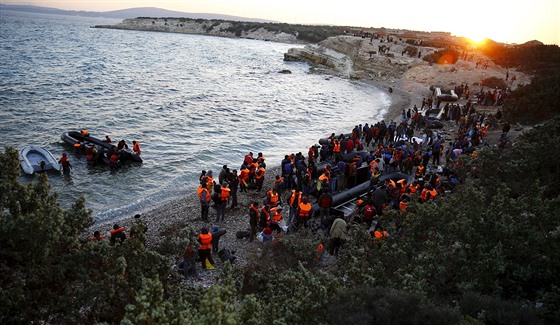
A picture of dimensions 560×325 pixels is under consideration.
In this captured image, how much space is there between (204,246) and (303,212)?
Answer: 3.80 m

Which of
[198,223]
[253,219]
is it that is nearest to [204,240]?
[253,219]

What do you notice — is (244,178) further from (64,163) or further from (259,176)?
(64,163)

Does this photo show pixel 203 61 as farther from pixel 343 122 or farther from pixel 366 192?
pixel 366 192

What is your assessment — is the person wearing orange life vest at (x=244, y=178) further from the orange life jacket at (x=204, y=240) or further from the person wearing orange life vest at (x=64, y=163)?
the person wearing orange life vest at (x=64, y=163)

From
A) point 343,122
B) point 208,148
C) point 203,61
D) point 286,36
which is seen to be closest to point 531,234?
point 208,148

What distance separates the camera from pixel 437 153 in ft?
68.6

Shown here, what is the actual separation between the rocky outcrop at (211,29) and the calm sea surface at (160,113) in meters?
80.8

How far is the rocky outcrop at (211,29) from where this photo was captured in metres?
140

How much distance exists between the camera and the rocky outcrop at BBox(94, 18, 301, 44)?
140262 millimetres

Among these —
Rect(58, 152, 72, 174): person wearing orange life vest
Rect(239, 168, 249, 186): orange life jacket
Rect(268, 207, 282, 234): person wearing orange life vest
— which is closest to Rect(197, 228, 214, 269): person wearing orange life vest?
Rect(268, 207, 282, 234): person wearing orange life vest

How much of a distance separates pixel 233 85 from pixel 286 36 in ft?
306

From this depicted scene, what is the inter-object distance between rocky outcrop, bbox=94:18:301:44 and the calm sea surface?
8077cm

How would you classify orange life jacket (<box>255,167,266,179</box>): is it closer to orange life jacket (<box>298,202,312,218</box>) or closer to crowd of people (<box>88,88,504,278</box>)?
crowd of people (<box>88,88,504,278</box>)

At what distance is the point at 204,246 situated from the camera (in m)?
11.3
